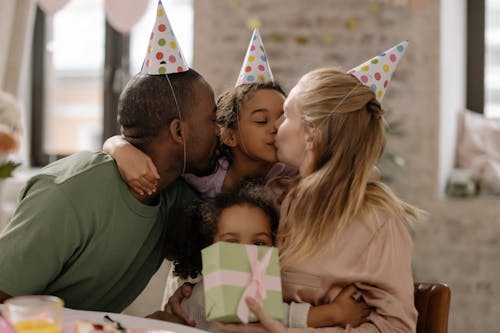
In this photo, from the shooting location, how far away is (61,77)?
4.65m

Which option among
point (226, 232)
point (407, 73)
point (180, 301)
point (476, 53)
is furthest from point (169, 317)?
point (476, 53)

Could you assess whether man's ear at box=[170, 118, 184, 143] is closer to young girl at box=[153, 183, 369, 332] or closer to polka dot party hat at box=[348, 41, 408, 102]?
young girl at box=[153, 183, 369, 332]

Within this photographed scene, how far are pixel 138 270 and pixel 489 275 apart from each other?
2.39 m

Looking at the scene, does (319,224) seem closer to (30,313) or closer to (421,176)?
(30,313)

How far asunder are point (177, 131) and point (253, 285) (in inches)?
21.9

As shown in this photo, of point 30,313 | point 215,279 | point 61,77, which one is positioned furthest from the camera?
point 61,77

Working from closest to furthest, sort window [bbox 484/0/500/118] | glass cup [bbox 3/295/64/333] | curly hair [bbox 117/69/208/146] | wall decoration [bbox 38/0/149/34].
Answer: glass cup [bbox 3/295/64/333] → curly hair [bbox 117/69/208/146] → wall decoration [bbox 38/0/149/34] → window [bbox 484/0/500/118]

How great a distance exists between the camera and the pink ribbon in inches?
56.7

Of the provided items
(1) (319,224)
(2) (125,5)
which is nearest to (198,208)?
(1) (319,224)

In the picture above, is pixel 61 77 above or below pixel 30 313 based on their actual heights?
above

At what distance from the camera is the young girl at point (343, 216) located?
5.35 feet

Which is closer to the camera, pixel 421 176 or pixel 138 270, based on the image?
pixel 138 270

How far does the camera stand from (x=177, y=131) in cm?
185

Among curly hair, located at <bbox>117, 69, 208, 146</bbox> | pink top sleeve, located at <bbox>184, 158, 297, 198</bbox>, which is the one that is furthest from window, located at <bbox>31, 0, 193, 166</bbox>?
curly hair, located at <bbox>117, 69, 208, 146</bbox>
